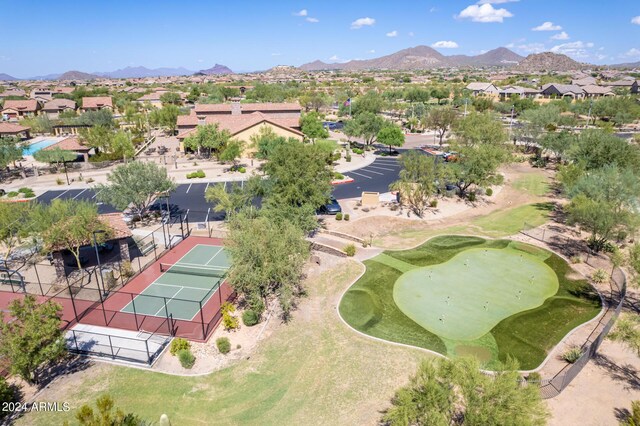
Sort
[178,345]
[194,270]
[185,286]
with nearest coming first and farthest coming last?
[178,345] → [185,286] → [194,270]

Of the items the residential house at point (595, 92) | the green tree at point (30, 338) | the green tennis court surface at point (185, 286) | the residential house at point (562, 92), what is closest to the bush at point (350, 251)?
the green tennis court surface at point (185, 286)

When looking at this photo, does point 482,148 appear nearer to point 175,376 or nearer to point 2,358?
point 175,376

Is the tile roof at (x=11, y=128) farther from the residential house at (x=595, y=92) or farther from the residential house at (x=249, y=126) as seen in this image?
the residential house at (x=595, y=92)

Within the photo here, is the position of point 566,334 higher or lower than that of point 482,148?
lower

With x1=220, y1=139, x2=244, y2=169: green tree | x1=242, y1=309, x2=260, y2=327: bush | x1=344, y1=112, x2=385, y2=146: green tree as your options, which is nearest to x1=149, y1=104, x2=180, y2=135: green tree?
x1=220, y1=139, x2=244, y2=169: green tree

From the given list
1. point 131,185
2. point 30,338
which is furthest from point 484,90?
point 30,338

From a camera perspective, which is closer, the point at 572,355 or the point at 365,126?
the point at 572,355

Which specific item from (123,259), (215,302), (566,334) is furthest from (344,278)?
(123,259)

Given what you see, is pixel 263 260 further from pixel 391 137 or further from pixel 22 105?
pixel 22 105
